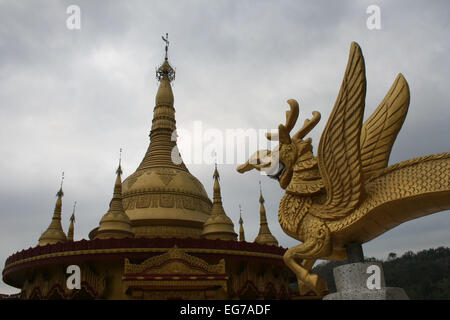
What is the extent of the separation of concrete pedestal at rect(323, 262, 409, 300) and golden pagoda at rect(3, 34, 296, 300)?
7587 millimetres

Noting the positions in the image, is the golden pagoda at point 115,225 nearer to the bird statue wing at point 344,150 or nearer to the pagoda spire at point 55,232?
the pagoda spire at point 55,232

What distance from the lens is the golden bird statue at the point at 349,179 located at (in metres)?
6.25

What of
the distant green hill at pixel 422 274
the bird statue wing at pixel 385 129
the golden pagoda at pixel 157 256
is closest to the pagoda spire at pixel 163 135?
the golden pagoda at pixel 157 256

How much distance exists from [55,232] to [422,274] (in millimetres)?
40540

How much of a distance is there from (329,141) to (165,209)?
16643 mm

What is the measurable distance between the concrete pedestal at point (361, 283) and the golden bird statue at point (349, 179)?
35 centimetres

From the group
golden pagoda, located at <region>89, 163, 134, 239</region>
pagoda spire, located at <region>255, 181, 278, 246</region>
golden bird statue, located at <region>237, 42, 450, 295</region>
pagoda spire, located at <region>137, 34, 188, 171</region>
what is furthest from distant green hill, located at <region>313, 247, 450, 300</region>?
golden bird statue, located at <region>237, 42, 450, 295</region>

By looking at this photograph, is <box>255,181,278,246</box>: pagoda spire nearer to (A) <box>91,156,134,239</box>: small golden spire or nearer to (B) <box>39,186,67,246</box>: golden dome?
(A) <box>91,156,134,239</box>: small golden spire

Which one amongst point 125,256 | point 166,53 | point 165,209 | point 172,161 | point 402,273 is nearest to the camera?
point 125,256

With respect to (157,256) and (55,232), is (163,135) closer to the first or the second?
(55,232)
